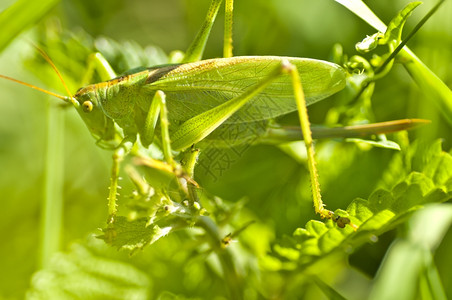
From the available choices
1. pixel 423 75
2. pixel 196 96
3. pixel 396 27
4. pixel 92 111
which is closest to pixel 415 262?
pixel 423 75

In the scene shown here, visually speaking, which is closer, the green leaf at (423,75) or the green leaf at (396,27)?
the green leaf at (396,27)

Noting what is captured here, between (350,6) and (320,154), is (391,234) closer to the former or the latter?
(320,154)

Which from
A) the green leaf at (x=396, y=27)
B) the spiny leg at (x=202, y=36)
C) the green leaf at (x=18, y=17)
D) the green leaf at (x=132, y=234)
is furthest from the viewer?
the spiny leg at (x=202, y=36)

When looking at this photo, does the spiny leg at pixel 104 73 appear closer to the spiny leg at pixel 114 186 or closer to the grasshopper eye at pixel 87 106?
the spiny leg at pixel 114 186

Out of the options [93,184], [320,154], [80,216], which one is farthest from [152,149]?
[93,184]

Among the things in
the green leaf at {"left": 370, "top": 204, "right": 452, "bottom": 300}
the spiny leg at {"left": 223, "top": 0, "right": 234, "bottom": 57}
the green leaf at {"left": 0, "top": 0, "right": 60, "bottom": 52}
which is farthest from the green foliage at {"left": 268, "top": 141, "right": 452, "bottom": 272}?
the green leaf at {"left": 0, "top": 0, "right": 60, "bottom": 52}

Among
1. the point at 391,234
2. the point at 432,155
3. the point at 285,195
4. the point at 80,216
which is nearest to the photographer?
the point at 432,155

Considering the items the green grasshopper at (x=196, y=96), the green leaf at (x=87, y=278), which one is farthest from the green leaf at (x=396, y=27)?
the green leaf at (x=87, y=278)
